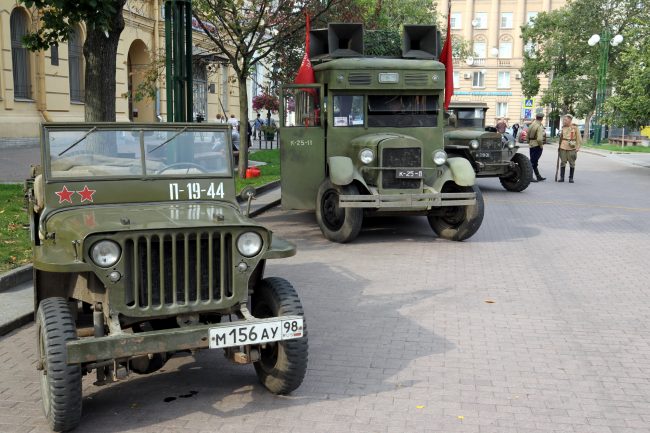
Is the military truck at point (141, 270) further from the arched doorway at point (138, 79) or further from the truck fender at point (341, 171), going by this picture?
the arched doorway at point (138, 79)

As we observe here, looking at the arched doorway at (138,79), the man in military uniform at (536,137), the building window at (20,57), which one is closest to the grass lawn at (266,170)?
the arched doorway at (138,79)

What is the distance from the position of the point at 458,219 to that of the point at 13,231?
6240 mm

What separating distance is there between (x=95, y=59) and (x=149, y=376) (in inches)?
231

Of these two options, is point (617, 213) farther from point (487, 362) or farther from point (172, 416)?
point (172, 416)

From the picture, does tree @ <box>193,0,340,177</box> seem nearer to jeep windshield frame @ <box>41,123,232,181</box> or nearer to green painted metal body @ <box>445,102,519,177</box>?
green painted metal body @ <box>445,102,519,177</box>

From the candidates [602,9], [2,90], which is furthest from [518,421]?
[602,9]

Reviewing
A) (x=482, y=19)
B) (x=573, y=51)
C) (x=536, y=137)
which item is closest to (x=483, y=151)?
(x=536, y=137)

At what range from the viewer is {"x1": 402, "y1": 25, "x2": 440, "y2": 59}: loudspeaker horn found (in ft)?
39.5

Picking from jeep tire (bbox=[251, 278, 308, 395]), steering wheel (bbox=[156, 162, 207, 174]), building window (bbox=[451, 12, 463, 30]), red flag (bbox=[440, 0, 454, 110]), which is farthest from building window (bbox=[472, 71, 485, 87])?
jeep tire (bbox=[251, 278, 308, 395])

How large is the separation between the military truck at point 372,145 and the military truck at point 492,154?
19.3 ft

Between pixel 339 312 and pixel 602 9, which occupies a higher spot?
pixel 602 9

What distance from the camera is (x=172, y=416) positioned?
14.8ft

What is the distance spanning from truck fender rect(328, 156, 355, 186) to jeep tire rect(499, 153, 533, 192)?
27.8 feet

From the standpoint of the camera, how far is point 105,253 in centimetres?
423
